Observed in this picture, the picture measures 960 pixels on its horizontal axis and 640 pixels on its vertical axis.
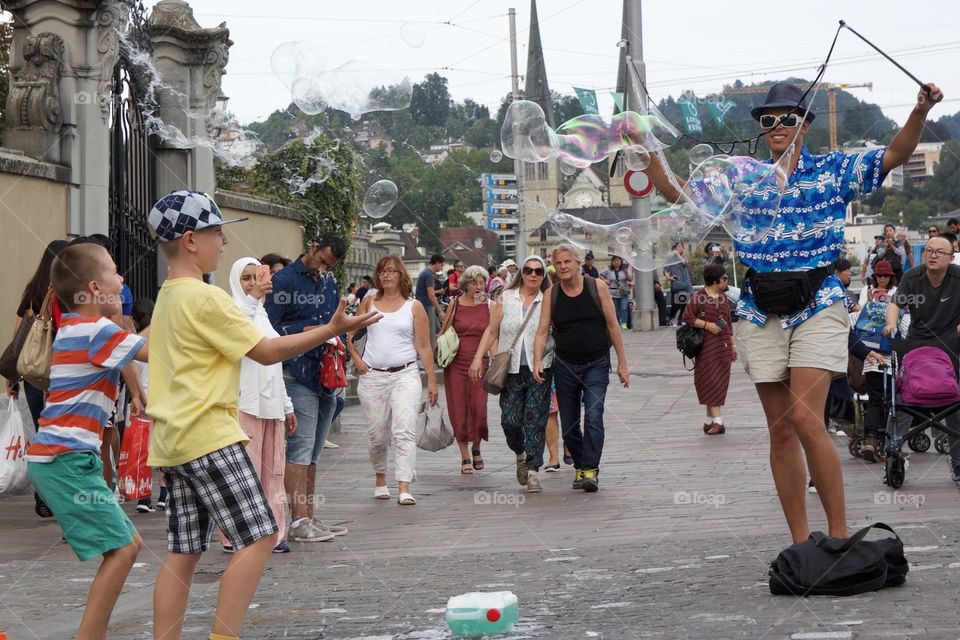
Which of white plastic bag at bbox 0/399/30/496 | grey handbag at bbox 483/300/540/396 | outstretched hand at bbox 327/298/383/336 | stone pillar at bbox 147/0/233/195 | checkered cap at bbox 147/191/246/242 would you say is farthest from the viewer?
stone pillar at bbox 147/0/233/195

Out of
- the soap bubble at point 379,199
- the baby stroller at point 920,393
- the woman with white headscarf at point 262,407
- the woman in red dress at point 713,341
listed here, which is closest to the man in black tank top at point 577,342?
the baby stroller at point 920,393

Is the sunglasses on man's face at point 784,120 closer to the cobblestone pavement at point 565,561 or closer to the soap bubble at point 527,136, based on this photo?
the cobblestone pavement at point 565,561

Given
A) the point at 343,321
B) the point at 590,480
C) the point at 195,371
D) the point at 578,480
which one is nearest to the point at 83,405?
the point at 195,371

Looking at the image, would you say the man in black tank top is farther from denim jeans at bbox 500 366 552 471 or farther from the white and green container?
the white and green container

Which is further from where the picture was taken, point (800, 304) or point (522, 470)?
point (522, 470)

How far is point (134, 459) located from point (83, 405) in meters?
4.13

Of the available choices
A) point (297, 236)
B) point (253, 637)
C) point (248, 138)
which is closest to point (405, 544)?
point (253, 637)

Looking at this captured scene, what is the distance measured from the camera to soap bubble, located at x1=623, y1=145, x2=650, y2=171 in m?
6.56

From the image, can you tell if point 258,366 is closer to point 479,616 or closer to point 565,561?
point 565,561

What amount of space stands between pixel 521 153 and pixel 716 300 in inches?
218

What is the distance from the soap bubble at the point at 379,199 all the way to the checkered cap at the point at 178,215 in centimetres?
1018

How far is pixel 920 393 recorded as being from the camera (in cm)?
930

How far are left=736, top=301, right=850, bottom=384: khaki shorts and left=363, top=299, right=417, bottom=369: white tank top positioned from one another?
417cm

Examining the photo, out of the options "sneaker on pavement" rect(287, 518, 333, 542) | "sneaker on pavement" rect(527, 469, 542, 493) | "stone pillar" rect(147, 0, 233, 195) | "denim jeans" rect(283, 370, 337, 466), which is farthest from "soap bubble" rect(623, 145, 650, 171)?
"stone pillar" rect(147, 0, 233, 195)
